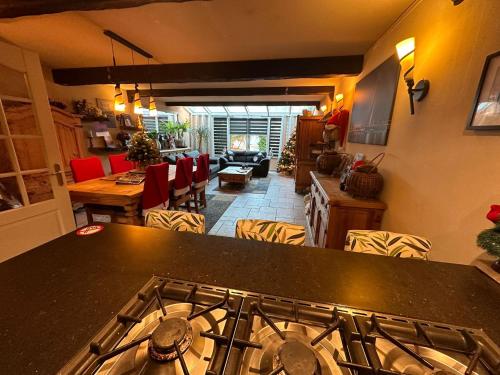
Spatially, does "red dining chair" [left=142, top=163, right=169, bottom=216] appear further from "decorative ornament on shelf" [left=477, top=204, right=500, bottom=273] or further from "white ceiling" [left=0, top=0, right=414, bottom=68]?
"decorative ornament on shelf" [left=477, top=204, right=500, bottom=273]

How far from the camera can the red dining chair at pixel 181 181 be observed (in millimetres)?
2906

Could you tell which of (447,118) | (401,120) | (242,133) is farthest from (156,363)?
(242,133)

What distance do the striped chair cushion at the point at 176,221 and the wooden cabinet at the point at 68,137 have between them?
3.47 metres

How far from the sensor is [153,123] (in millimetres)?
6949

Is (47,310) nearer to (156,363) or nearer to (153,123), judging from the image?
(156,363)

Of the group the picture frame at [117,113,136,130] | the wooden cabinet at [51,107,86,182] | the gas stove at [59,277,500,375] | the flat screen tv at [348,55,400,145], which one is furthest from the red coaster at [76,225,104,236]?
the picture frame at [117,113,136,130]

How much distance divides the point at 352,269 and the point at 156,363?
72cm

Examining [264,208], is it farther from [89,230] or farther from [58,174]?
[89,230]

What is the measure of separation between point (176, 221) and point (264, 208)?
2.92m

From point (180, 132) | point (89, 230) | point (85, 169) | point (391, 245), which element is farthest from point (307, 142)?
point (180, 132)

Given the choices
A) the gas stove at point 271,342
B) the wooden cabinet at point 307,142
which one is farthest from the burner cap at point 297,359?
the wooden cabinet at point 307,142

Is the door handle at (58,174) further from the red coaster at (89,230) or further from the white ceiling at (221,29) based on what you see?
the white ceiling at (221,29)

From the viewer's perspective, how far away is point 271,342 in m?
0.52

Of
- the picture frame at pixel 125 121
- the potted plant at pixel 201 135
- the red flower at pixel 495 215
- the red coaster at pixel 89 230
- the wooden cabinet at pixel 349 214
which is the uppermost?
the picture frame at pixel 125 121
